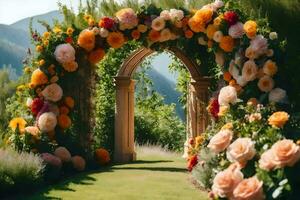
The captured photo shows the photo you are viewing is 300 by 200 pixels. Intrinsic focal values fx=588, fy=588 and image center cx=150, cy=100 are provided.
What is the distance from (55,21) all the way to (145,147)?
19.0 ft

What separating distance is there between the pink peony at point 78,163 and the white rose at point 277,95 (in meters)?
4.32

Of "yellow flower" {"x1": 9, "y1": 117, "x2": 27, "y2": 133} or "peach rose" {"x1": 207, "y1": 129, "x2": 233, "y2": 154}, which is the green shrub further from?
"peach rose" {"x1": 207, "y1": 129, "x2": 233, "y2": 154}

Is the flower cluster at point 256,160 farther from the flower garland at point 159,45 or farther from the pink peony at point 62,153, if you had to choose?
the pink peony at point 62,153

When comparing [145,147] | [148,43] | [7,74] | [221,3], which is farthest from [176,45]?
[7,74]

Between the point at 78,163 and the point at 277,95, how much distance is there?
14.8ft

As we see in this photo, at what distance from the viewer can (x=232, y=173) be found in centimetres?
680

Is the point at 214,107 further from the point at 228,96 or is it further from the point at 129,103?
the point at 129,103

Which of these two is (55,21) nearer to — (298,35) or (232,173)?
(298,35)

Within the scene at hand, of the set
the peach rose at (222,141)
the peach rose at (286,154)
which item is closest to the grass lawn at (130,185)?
the peach rose at (222,141)

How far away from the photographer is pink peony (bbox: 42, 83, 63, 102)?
1299cm

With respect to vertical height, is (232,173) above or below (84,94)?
below

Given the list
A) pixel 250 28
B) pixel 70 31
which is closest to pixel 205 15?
pixel 250 28

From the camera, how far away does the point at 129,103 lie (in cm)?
1550

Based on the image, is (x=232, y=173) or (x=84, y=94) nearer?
(x=232, y=173)
